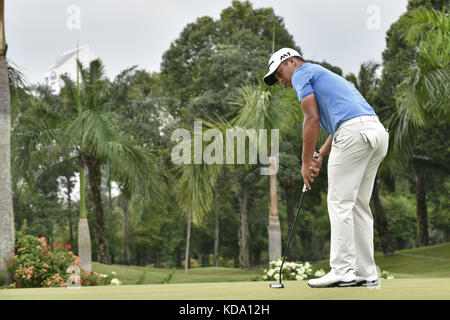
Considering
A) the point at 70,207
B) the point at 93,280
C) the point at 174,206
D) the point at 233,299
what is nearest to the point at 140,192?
the point at 93,280

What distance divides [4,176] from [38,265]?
2185 millimetres

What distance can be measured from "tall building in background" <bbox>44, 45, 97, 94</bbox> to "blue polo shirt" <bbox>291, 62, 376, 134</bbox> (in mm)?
13457

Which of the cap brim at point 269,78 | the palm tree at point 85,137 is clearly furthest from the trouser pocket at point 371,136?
the palm tree at point 85,137

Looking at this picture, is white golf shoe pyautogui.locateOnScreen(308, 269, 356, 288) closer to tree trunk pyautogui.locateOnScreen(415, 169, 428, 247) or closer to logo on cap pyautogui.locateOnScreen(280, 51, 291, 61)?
logo on cap pyautogui.locateOnScreen(280, 51, 291, 61)

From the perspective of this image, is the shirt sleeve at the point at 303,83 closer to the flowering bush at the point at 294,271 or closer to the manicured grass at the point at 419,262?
the flowering bush at the point at 294,271

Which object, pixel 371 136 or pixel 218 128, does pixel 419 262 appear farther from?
pixel 371 136

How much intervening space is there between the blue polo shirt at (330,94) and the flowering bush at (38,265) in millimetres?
7059

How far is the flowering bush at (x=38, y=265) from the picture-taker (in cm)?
972

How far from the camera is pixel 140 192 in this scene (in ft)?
46.0

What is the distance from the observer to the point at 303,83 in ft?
12.1

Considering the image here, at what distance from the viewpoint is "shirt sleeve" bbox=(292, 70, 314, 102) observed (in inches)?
145

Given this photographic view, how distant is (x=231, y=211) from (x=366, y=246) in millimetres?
31021

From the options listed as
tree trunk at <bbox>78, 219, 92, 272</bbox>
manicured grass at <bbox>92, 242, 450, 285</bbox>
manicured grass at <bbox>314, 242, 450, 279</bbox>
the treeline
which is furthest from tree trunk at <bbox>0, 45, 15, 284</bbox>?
manicured grass at <bbox>314, 242, 450, 279</bbox>

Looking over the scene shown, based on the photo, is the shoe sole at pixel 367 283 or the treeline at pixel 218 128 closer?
the shoe sole at pixel 367 283
